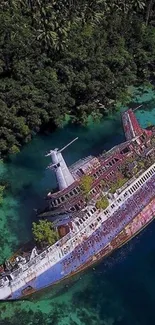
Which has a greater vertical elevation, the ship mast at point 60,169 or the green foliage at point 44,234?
the ship mast at point 60,169

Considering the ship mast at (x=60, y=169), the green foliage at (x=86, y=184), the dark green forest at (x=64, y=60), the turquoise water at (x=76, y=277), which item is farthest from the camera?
the dark green forest at (x=64, y=60)

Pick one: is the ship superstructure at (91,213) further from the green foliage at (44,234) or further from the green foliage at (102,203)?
the green foliage at (44,234)

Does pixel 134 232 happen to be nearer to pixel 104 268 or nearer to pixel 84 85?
pixel 104 268

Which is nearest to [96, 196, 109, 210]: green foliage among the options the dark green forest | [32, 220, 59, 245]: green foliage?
[32, 220, 59, 245]: green foliage

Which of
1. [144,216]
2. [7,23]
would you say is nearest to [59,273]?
[144,216]

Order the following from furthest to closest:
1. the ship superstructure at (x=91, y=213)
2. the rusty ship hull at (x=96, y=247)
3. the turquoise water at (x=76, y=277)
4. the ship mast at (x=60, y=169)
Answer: the ship mast at (x=60, y=169)
the rusty ship hull at (x=96, y=247)
the ship superstructure at (x=91, y=213)
the turquoise water at (x=76, y=277)

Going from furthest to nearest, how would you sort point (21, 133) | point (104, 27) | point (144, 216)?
point (104, 27) < point (21, 133) < point (144, 216)

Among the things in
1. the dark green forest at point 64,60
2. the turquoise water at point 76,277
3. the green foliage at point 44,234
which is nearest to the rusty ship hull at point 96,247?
the turquoise water at point 76,277
